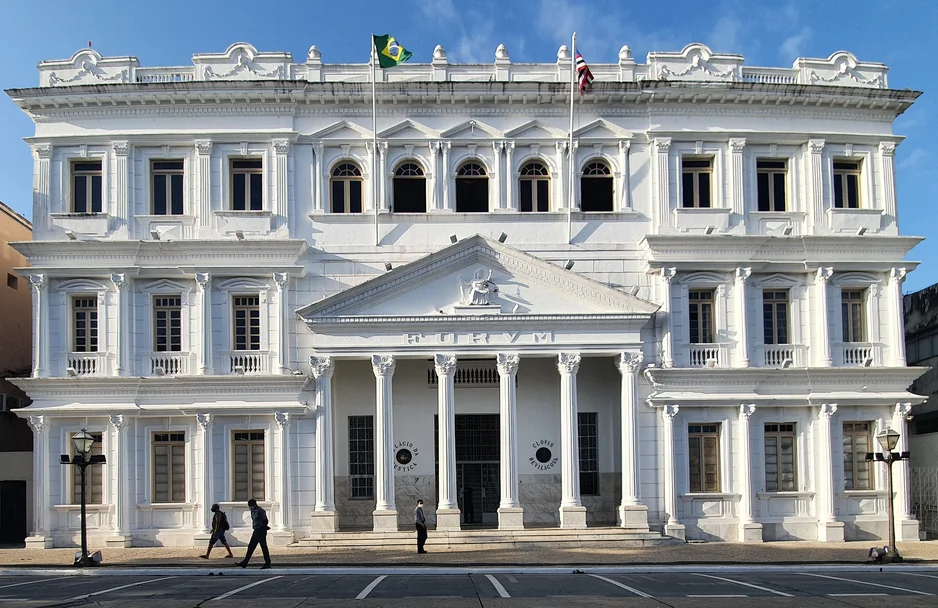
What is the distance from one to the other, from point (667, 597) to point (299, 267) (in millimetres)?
17593

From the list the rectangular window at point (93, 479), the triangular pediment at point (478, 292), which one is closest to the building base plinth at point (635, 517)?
the triangular pediment at point (478, 292)

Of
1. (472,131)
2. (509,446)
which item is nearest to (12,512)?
(509,446)

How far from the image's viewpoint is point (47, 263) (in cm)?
3078

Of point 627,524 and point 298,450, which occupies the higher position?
point 298,450

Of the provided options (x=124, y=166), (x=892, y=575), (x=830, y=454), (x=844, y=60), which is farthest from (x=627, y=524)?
(x=124, y=166)

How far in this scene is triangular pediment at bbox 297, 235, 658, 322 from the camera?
30000 mm

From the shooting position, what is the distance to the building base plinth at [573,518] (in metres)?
29.3

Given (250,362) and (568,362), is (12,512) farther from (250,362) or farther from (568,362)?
(568,362)

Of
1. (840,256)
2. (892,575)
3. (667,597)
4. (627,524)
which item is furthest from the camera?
(840,256)

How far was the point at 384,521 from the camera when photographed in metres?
29.1

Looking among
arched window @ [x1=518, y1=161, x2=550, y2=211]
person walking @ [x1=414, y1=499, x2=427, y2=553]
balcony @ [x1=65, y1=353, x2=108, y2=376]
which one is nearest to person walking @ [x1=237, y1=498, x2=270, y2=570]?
person walking @ [x1=414, y1=499, x2=427, y2=553]

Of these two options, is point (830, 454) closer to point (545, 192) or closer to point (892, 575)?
point (892, 575)

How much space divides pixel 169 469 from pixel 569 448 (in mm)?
12479

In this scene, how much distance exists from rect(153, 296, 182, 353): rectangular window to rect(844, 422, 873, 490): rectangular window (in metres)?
21.5
